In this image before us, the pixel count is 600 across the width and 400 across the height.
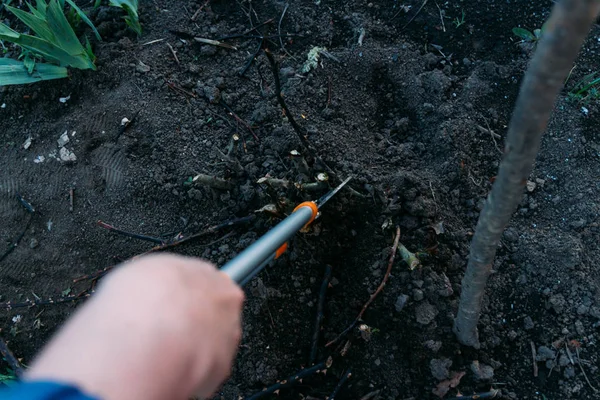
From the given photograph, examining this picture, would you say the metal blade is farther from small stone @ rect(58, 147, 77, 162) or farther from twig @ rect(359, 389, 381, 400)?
small stone @ rect(58, 147, 77, 162)

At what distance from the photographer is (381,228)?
1805 millimetres

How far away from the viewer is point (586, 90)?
86.0 inches

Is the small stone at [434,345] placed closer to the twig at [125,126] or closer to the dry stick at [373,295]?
the dry stick at [373,295]

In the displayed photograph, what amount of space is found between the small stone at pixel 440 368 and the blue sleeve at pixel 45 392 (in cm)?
125

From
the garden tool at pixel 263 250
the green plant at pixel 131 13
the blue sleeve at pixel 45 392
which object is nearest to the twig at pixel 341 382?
the garden tool at pixel 263 250

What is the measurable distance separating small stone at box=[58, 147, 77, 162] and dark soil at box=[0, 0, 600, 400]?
0.10 feet

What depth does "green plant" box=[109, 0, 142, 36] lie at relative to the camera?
7.27ft

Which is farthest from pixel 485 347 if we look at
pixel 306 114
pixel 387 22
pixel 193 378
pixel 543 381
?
pixel 387 22

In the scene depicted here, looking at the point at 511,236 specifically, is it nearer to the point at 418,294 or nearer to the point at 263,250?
the point at 418,294

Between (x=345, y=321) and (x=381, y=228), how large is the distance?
0.34 m

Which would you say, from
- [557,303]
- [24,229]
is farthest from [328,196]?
[24,229]

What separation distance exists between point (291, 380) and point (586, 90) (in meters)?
1.67

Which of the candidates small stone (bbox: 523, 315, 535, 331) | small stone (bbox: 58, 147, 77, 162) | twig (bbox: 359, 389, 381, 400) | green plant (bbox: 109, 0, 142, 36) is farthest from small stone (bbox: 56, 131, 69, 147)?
small stone (bbox: 523, 315, 535, 331)

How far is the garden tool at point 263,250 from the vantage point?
1204 mm
